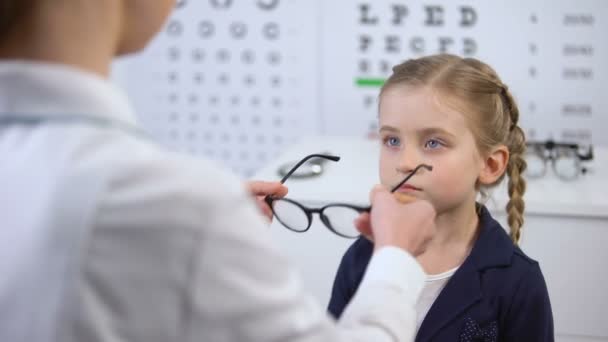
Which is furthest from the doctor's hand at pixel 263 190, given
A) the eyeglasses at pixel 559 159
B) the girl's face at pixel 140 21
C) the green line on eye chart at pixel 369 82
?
the green line on eye chart at pixel 369 82

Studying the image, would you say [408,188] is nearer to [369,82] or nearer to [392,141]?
[392,141]

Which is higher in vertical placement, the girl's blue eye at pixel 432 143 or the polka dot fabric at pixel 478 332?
the girl's blue eye at pixel 432 143

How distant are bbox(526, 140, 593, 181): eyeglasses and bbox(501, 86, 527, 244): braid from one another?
2.05ft

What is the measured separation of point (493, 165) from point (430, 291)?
0.79 ft

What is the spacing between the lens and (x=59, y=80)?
567 mm

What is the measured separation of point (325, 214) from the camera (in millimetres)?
961

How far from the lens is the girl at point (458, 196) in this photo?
113cm

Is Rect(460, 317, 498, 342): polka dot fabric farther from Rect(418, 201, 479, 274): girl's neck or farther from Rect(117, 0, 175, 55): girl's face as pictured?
Rect(117, 0, 175, 55): girl's face

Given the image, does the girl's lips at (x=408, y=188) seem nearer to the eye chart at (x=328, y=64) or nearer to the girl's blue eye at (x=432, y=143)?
the girl's blue eye at (x=432, y=143)

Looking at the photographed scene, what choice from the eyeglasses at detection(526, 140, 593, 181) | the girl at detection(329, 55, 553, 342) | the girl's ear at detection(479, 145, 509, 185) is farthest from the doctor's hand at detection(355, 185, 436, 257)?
the eyeglasses at detection(526, 140, 593, 181)

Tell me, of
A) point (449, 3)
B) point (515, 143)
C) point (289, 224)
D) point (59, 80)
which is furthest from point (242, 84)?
point (59, 80)

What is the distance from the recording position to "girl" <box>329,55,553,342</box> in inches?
44.6

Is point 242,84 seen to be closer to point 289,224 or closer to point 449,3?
point 449,3

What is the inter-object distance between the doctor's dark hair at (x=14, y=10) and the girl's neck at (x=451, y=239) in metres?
0.80
